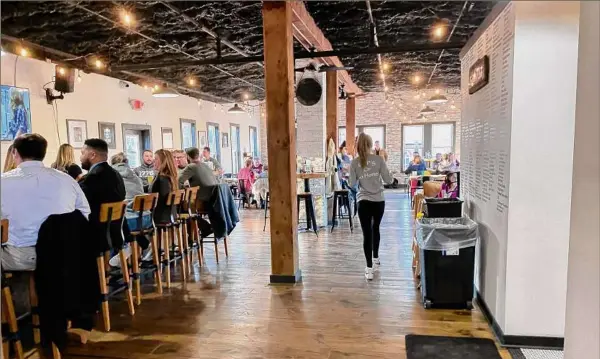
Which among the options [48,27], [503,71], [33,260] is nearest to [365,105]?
[48,27]

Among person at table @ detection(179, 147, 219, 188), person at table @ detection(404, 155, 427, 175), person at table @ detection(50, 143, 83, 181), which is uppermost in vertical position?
person at table @ detection(50, 143, 83, 181)

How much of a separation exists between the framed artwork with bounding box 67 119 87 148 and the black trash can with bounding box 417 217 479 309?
20.3ft

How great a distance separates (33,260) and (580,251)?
9.97ft

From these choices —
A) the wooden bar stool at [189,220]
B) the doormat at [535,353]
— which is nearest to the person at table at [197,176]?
the wooden bar stool at [189,220]

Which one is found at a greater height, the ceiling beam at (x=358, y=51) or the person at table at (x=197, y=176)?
the ceiling beam at (x=358, y=51)

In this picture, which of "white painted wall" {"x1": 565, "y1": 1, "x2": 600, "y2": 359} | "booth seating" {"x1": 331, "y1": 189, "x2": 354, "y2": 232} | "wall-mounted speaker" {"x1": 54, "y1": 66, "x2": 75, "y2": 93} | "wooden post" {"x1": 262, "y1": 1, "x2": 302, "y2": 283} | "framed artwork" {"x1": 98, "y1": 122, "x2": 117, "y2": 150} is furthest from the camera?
"framed artwork" {"x1": 98, "y1": 122, "x2": 117, "y2": 150}

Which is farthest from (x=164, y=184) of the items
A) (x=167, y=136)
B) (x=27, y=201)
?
(x=167, y=136)

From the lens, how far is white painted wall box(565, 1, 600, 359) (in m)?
1.27

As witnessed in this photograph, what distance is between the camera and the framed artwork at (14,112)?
569cm

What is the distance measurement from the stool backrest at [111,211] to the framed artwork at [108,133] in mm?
5172

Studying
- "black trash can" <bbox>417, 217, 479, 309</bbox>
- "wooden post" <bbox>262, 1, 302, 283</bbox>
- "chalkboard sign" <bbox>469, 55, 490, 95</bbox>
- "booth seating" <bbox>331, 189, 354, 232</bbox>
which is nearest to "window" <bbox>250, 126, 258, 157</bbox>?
"booth seating" <bbox>331, 189, 354, 232</bbox>

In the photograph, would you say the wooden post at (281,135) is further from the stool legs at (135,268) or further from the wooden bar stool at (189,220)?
the stool legs at (135,268)

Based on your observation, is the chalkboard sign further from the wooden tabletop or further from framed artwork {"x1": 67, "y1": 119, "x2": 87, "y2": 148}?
framed artwork {"x1": 67, "y1": 119, "x2": 87, "y2": 148}

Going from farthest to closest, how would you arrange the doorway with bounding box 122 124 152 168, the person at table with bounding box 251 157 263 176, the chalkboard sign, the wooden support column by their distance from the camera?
the person at table with bounding box 251 157 263 176 → the doorway with bounding box 122 124 152 168 → the wooden support column → the chalkboard sign
